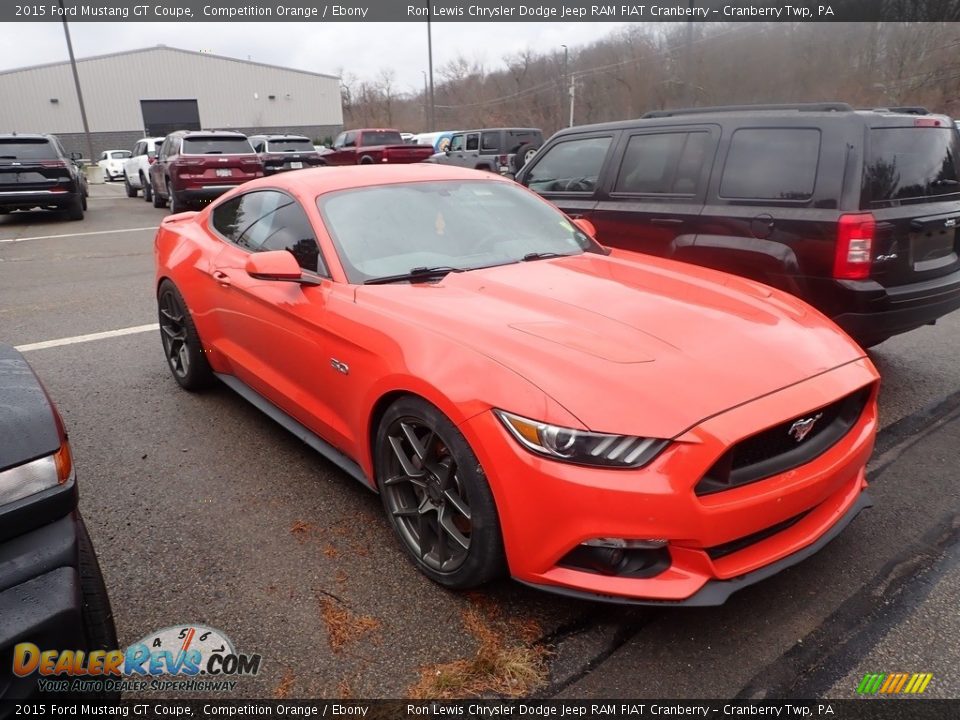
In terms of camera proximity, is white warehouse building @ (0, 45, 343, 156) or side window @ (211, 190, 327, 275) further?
white warehouse building @ (0, 45, 343, 156)

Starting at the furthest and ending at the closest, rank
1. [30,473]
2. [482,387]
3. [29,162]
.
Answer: [29,162] → [482,387] → [30,473]

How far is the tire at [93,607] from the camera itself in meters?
1.78

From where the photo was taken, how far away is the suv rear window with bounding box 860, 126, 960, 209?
12.7 ft

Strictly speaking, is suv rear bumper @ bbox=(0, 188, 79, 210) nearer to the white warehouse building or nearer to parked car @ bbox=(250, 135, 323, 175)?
parked car @ bbox=(250, 135, 323, 175)

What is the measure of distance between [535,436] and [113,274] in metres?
8.68

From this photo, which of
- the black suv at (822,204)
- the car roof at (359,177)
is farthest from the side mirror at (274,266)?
the black suv at (822,204)

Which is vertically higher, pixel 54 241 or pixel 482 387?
pixel 482 387

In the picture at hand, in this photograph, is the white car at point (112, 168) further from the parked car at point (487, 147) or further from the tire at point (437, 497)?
the tire at point (437, 497)

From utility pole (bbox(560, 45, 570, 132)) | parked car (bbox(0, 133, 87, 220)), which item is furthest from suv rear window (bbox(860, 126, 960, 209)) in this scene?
utility pole (bbox(560, 45, 570, 132))

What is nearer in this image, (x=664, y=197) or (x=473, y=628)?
(x=473, y=628)

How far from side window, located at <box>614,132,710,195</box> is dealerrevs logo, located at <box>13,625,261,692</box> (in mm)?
4072

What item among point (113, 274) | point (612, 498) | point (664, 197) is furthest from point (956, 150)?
point (113, 274)

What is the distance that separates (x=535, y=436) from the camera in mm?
2068

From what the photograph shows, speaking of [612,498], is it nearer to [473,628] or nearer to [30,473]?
[473,628]
